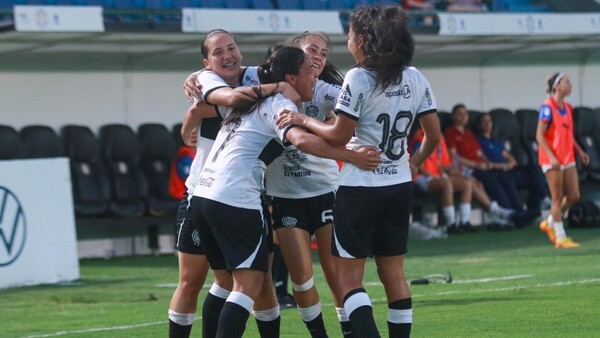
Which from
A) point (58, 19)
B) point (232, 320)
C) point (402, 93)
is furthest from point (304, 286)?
point (58, 19)

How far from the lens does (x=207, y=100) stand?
23.7 feet

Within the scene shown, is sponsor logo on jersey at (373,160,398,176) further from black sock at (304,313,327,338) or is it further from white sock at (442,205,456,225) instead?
white sock at (442,205,456,225)

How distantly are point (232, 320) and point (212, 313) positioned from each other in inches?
27.1

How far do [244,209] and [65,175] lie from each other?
Answer: 24.7 feet

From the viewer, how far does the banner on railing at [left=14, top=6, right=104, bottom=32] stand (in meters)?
15.5

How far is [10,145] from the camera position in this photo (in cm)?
1703

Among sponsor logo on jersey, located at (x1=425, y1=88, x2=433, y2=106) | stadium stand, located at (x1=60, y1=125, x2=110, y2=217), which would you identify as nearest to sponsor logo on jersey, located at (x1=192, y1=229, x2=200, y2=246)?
sponsor logo on jersey, located at (x1=425, y1=88, x2=433, y2=106)

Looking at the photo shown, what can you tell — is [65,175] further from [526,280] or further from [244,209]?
[244,209]

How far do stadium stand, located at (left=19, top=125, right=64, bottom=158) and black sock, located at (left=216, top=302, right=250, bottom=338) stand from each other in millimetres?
10802

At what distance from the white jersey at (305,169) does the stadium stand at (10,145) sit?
31.7 feet

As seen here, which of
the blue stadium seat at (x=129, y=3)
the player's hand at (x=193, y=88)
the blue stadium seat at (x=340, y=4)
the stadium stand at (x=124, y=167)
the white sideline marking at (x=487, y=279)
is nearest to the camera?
the player's hand at (x=193, y=88)

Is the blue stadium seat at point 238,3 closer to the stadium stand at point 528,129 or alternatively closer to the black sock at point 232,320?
the stadium stand at point 528,129

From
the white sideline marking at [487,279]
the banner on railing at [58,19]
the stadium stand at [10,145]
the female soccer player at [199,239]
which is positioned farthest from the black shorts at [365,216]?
the stadium stand at [10,145]

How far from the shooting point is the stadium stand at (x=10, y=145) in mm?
16922
